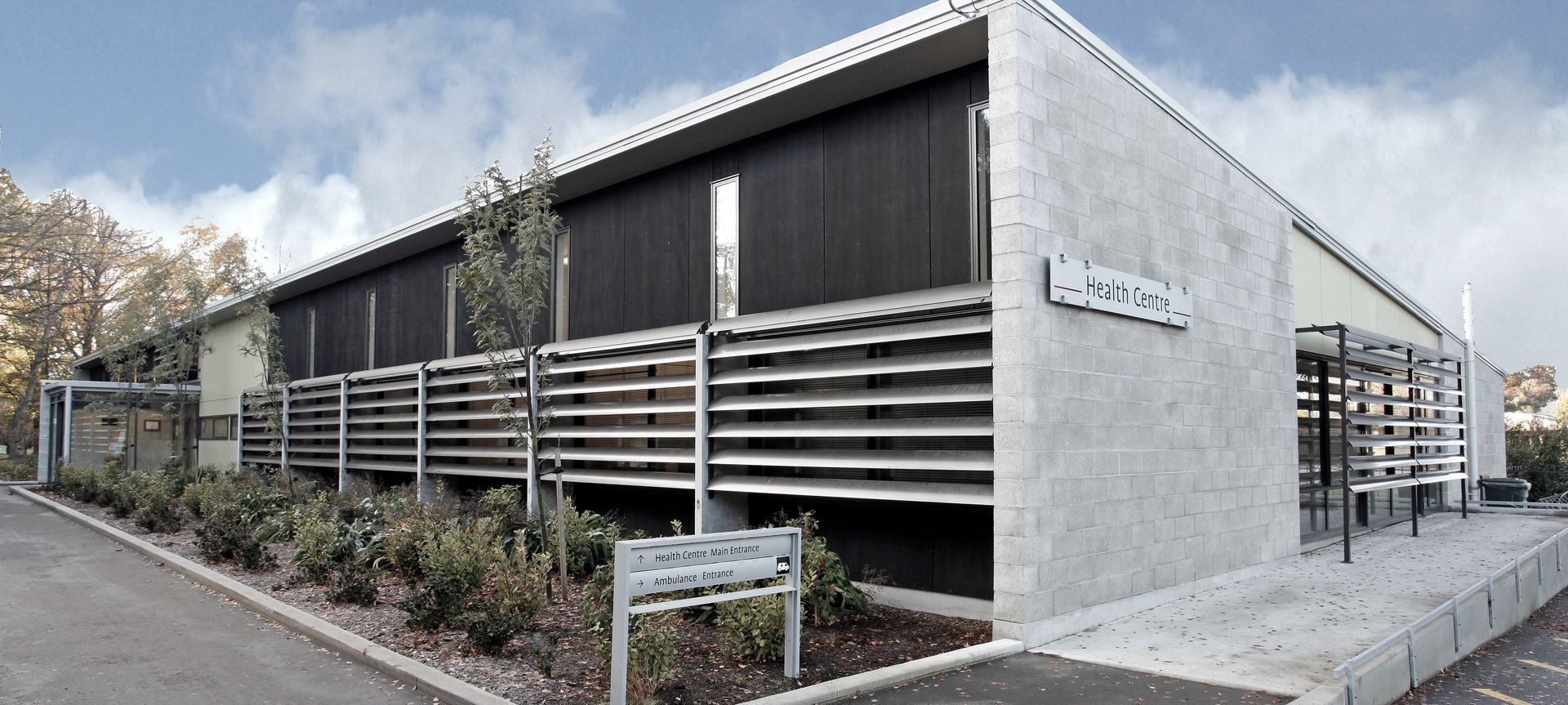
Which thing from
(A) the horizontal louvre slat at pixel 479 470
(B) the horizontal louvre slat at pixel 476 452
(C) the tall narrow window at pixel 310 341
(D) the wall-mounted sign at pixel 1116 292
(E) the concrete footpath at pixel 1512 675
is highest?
(C) the tall narrow window at pixel 310 341

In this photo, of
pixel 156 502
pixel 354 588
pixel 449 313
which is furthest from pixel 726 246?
pixel 156 502

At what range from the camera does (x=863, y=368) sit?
10.5 m

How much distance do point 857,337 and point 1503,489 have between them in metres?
19.6

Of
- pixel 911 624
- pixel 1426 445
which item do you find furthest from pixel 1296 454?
pixel 911 624

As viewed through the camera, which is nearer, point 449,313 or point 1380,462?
point 1380,462

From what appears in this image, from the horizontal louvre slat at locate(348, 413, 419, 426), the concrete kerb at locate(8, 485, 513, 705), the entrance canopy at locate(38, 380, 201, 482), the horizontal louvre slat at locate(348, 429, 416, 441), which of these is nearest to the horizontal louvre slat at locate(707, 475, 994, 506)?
the concrete kerb at locate(8, 485, 513, 705)

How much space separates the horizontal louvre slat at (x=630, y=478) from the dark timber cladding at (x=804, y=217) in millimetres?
2196

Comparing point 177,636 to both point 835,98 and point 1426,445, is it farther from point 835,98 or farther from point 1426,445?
point 1426,445

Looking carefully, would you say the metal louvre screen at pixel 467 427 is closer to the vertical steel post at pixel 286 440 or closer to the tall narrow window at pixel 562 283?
the tall narrow window at pixel 562 283

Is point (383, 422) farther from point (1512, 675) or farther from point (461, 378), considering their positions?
point (1512, 675)

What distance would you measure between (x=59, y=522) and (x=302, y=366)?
7370 mm

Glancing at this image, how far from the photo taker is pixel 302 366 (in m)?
26.7

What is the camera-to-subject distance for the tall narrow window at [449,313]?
1928 cm

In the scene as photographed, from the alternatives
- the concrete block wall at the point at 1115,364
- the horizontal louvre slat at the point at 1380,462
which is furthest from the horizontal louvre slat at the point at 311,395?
the horizontal louvre slat at the point at 1380,462
